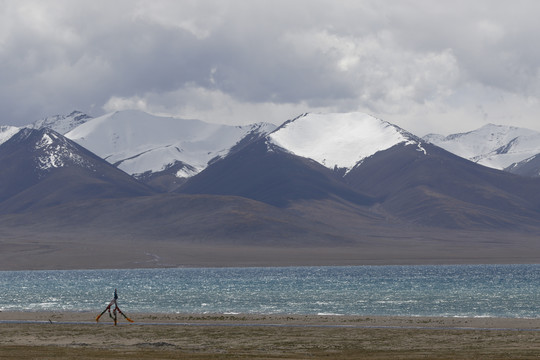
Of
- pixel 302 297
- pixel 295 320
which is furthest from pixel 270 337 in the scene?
pixel 302 297

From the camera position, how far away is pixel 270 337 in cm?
4984

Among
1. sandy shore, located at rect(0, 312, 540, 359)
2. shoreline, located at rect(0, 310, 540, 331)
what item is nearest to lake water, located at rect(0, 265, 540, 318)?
shoreline, located at rect(0, 310, 540, 331)

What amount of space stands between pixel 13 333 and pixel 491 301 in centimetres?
4491

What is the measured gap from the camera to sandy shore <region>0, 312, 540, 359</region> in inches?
1647

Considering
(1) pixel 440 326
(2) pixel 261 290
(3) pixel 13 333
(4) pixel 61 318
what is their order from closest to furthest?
1. (3) pixel 13 333
2. (1) pixel 440 326
3. (4) pixel 61 318
4. (2) pixel 261 290

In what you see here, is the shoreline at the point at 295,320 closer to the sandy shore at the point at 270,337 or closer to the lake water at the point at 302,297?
the sandy shore at the point at 270,337

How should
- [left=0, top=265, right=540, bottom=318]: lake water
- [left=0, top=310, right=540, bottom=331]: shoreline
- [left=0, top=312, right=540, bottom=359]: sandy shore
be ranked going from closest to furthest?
[left=0, top=312, right=540, bottom=359]: sandy shore
[left=0, top=310, right=540, bottom=331]: shoreline
[left=0, top=265, right=540, bottom=318]: lake water

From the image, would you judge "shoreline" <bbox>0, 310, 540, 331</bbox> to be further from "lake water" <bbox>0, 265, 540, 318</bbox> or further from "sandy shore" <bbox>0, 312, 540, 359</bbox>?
"lake water" <bbox>0, 265, 540, 318</bbox>

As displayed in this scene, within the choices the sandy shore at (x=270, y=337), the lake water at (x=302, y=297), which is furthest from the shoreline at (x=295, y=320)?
the lake water at (x=302, y=297)

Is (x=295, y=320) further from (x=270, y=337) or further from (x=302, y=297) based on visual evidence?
(x=302, y=297)

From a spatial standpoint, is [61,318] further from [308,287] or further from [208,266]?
[208,266]

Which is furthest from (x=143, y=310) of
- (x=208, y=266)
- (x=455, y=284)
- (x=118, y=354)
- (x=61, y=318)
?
(x=208, y=266)

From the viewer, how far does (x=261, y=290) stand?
10369cm

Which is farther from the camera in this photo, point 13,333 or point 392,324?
point 392,324
